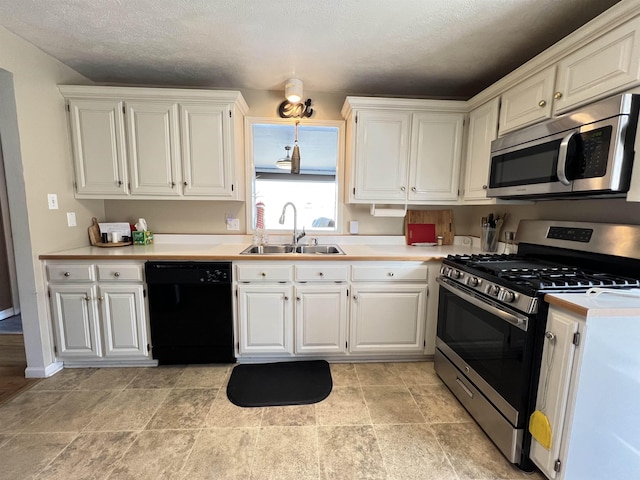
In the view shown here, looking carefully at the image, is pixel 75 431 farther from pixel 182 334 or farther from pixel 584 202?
pixel 584 202

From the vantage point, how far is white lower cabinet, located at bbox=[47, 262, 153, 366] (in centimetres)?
203

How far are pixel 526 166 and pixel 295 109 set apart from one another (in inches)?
73.3

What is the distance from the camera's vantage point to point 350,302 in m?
2.17

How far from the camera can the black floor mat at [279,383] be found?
5.94ft

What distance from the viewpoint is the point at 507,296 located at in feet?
4.48

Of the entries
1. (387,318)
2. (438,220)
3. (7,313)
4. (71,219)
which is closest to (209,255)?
(71,219)

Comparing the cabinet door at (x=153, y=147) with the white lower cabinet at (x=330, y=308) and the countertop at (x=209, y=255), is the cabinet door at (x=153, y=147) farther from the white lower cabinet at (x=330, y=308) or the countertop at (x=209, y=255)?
the white lower cabinet at (x=330, y=308)

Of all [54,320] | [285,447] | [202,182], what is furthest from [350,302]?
[54,320]

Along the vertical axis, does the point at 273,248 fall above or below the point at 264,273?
above

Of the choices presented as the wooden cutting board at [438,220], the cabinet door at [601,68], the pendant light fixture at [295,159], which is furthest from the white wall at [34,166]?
the cabinet door at [601,68]

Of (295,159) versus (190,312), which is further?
(295,159)

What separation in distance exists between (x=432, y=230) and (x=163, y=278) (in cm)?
238

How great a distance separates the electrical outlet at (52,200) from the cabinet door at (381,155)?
7.57ft

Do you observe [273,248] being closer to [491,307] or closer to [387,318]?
[387,318]
